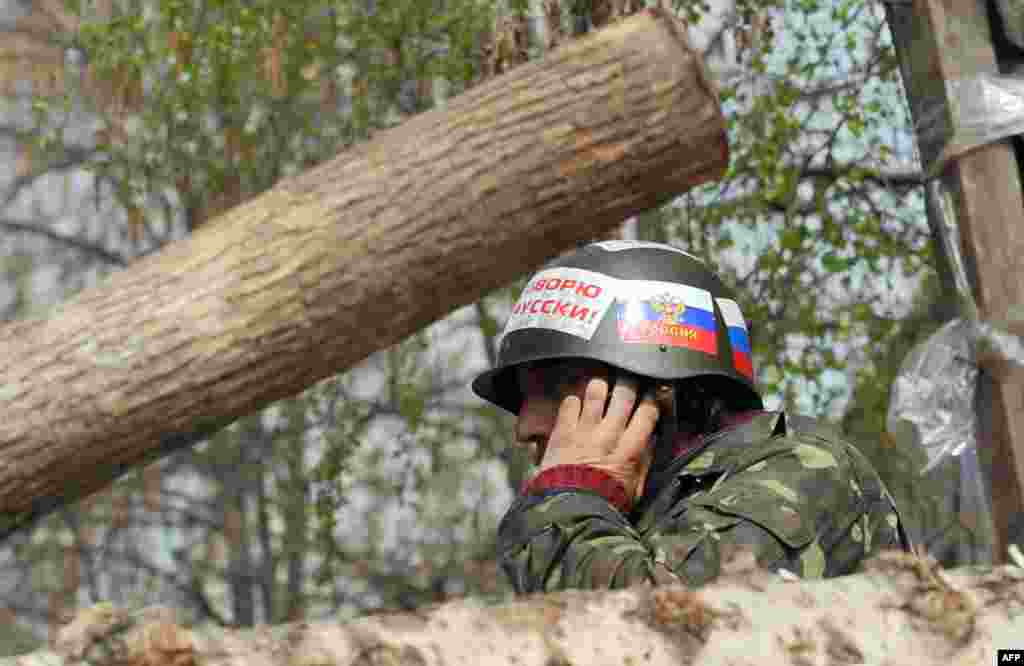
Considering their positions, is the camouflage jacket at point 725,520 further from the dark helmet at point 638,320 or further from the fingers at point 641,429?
the dark helmet at point 638,320

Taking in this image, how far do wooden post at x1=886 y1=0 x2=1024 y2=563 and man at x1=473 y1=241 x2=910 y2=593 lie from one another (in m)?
1.11

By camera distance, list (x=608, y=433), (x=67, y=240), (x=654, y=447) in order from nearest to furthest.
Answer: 1. (x=608, y=433)
2. (x=654, y=447)
3. (x=67, y=240)

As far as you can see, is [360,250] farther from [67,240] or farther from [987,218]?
[67,240]

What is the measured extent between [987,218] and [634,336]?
151 cm

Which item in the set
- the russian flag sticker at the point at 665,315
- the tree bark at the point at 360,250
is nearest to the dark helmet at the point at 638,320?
the russian flag sticker at the point at 665,315

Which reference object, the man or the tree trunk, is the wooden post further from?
the tree trunk

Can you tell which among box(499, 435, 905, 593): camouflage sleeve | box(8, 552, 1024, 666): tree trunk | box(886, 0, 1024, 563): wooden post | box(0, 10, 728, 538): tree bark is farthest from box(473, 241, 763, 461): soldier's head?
box(8, 552, 1024, 666): tree trunk

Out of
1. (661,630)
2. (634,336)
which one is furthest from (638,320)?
(661,630)

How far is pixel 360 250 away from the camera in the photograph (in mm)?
3529

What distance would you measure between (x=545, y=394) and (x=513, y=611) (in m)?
1.83

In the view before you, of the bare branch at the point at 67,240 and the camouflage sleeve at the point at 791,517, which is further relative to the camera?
the bare branch at the point at 67,240

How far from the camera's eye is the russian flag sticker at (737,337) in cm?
417

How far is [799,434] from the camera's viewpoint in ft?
12.5

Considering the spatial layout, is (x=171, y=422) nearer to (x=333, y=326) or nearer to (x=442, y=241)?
(x=333, y=326)
